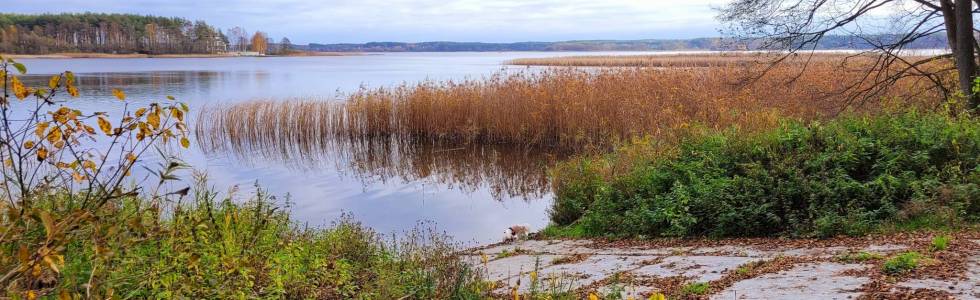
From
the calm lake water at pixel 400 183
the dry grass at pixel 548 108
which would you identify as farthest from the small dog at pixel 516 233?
the dry grass at pixel 548 108

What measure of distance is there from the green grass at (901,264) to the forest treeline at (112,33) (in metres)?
99.0

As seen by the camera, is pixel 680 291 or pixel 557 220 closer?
pixel 680 291

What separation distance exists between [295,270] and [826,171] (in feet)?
16.4

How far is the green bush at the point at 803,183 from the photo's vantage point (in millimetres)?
6520

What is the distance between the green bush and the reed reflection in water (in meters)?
4.51

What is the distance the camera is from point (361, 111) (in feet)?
64.4

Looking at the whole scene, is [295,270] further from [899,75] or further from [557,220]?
[899,75]

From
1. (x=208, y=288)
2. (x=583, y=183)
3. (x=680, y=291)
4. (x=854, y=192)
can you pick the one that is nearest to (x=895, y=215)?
(x=854, y=192)

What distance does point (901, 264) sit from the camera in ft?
14.4

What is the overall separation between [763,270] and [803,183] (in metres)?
2.41

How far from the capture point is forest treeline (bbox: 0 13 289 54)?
93.3 m

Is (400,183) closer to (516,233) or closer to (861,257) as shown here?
(516,233)

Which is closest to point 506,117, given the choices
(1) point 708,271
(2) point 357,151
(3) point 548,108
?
(3) point 548,108

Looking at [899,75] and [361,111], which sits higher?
[899,75]
